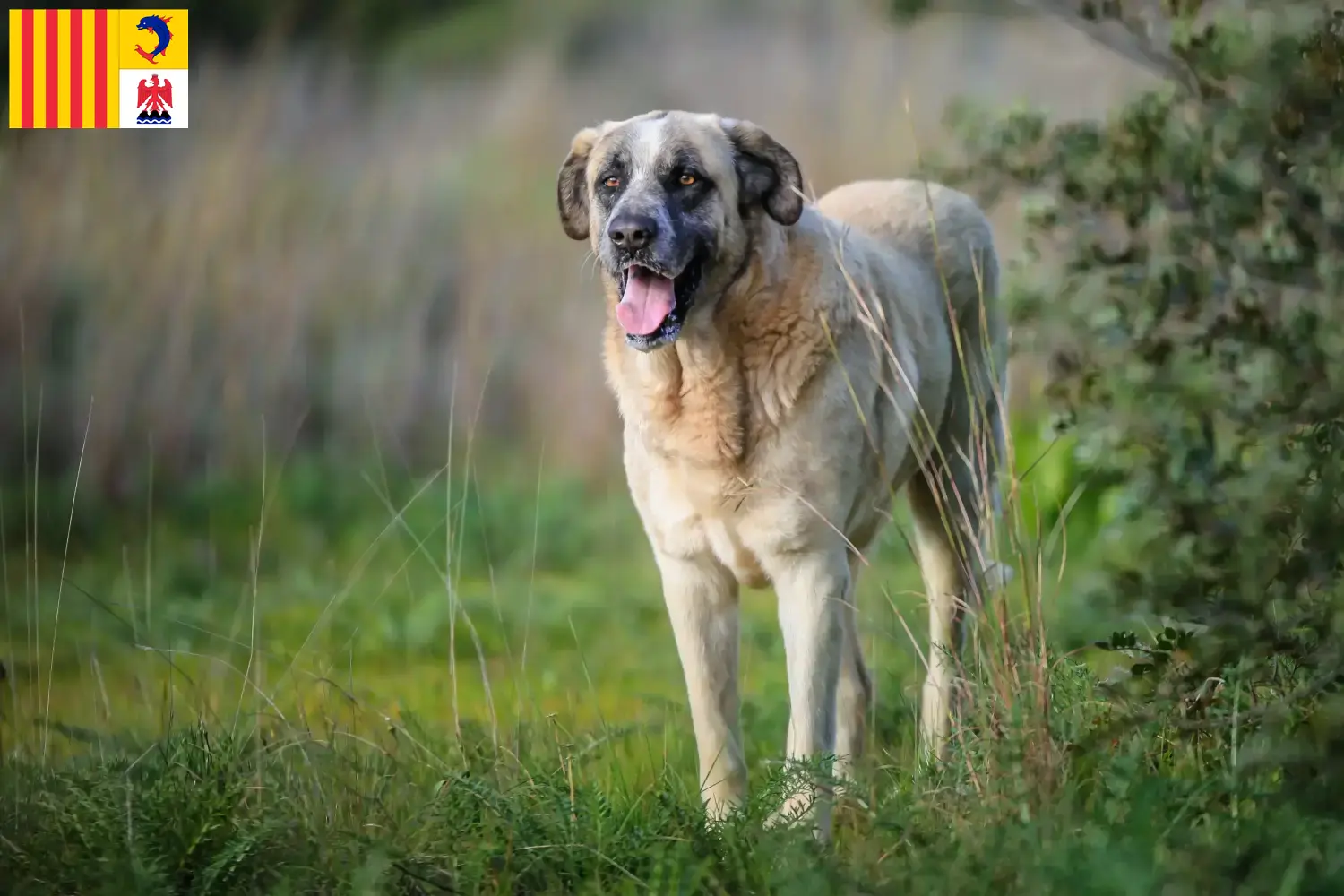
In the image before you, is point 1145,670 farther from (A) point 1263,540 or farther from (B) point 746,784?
(B) point 746,784

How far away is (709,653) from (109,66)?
3216 mm

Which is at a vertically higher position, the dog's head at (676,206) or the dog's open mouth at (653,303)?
the dog's head at (676,206)

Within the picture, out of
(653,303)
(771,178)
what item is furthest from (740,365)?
(771,178)

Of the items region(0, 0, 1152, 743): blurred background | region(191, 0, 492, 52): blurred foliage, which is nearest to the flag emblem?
region(0, 0, 1152, 743): blurred background

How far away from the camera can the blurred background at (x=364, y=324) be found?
25.0 ft

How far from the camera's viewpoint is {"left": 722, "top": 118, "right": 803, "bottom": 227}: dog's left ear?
437 centimetres

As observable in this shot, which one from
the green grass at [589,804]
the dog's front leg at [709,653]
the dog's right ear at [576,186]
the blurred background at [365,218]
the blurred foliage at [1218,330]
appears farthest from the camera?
the blurred background at [365,218]

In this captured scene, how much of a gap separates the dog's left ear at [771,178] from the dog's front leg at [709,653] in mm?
961

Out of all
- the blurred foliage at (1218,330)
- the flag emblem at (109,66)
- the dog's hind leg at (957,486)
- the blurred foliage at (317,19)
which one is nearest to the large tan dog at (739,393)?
the dog's hind leg at (957,486)

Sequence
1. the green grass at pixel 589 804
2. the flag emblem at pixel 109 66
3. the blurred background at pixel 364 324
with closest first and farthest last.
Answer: the green grass at pixel 589 804 < the flag emblem at pixel 109 66 < the blurred background at pixel 364 324

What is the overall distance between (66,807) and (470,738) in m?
1.05

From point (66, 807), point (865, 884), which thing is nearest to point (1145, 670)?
point (865, 884)

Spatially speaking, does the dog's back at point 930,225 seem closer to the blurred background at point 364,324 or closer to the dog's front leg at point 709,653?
the dog's front leg at point 709,653

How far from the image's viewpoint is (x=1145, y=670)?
3449mm
